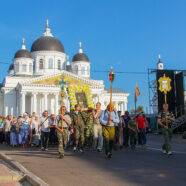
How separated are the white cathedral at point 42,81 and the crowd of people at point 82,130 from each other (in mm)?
30847

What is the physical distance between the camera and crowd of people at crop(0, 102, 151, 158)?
8859mm

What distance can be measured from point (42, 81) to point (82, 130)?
38379 millimetres

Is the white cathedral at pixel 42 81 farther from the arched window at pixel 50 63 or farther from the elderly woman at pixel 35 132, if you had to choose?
the elderly woman at pixel 35 132

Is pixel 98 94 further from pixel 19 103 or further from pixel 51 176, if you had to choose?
pixel 51 176

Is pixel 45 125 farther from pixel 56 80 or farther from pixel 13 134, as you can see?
pixel 56 80

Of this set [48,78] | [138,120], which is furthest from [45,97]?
[138,120]

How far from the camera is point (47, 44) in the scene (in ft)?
188

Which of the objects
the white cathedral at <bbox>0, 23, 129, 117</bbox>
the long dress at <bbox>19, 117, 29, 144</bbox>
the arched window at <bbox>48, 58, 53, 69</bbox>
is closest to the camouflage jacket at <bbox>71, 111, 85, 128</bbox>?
the long dress at <bbox>19, 117, 29, 144</bbox>

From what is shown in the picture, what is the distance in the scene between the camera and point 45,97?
160ft

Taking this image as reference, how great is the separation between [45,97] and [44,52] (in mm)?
11238

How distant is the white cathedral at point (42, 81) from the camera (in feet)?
158

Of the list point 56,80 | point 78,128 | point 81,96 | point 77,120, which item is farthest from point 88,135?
point 56,80

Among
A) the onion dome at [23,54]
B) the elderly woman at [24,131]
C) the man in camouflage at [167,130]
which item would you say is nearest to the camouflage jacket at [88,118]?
the man in camouflage at [167,130]

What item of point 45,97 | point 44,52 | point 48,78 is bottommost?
point 45,97
